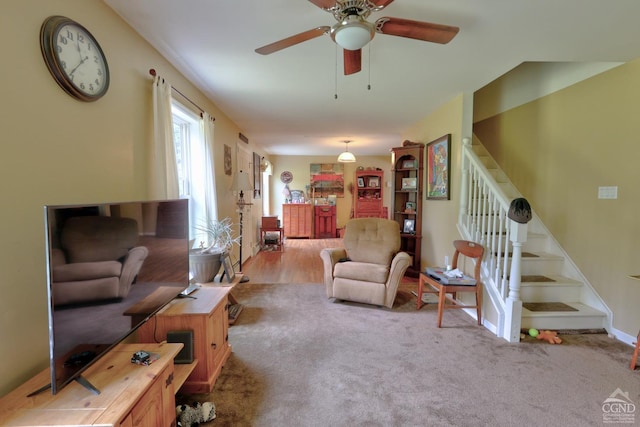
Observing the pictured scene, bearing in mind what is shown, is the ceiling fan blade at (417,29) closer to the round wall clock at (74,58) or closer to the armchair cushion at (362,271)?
the round wall clock at (74,58)

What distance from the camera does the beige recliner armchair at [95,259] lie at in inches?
38.6

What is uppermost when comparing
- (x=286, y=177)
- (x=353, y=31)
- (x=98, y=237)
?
(x=353, y=31)

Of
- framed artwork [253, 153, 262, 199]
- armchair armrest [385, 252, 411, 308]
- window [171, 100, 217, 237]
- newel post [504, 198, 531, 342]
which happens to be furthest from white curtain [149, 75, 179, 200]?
framed artwork [253, 153, 262, 199]

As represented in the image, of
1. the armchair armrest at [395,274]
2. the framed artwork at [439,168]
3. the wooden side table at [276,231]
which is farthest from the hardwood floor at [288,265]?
the framed artwork at [439,168]

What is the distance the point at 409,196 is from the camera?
4.53 meters

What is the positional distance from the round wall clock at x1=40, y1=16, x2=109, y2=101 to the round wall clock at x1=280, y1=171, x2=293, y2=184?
253 inches

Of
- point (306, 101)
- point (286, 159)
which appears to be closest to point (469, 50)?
point (306, 101)

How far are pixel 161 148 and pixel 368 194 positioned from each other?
21.4 feet

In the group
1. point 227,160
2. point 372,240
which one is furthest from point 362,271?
point 227,160

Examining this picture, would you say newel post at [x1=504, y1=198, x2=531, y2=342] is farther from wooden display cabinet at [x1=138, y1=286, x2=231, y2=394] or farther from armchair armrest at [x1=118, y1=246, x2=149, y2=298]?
armchair armrest at [x1=118, y1=246, x2=149, y2=298]

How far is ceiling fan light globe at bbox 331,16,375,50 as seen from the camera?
53.8 inches

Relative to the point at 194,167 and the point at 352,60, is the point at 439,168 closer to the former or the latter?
the point at 352,60

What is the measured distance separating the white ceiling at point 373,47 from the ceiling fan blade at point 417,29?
266 millimetres

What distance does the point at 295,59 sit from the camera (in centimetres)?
231
